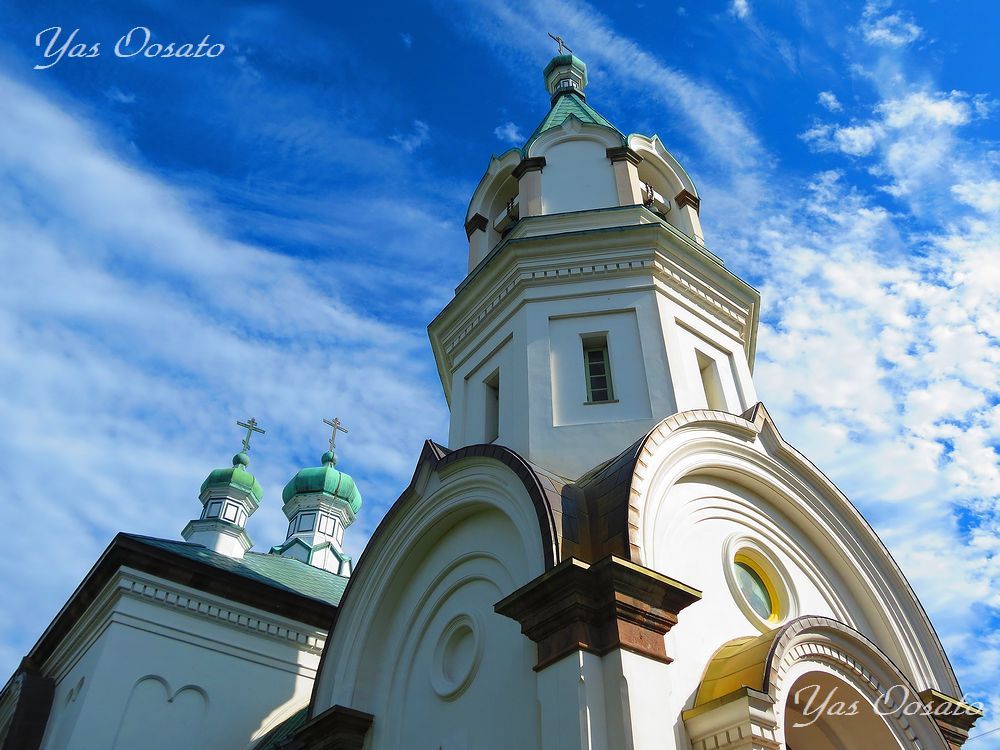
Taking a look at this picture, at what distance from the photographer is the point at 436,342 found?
1196cm

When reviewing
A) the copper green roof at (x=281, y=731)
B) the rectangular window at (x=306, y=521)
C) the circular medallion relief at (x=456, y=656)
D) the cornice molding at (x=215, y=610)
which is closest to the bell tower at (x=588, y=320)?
the circular medallion relief at (x=456, y=656)

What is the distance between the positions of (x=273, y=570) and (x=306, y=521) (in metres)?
15.3

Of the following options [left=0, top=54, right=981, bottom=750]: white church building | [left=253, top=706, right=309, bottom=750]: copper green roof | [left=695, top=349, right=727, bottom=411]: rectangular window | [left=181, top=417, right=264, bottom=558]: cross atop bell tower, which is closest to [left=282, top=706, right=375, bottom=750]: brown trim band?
[left=0, top=54, right=981, bottom=750]: white church building

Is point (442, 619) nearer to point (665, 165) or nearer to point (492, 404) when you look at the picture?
point (492, 404)

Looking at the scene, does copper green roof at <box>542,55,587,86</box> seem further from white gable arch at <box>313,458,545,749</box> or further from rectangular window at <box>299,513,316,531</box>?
rectangular window at <box>299,513,316,531</box>

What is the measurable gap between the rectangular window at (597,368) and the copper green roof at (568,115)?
3859mm

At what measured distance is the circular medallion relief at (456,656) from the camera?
7773mm

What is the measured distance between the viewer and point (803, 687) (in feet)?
23.6

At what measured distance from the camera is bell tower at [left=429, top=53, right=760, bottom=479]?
9281 mm

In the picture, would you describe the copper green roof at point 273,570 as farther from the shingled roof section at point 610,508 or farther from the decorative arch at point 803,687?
the decorative arch at point 803,687

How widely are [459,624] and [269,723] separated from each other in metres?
5.56

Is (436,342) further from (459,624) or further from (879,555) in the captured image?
(879,555)

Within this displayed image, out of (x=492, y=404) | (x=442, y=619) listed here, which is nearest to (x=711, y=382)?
(x=492, y=404)

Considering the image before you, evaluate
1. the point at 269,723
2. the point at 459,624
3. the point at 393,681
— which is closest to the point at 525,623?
the point at 459,624
